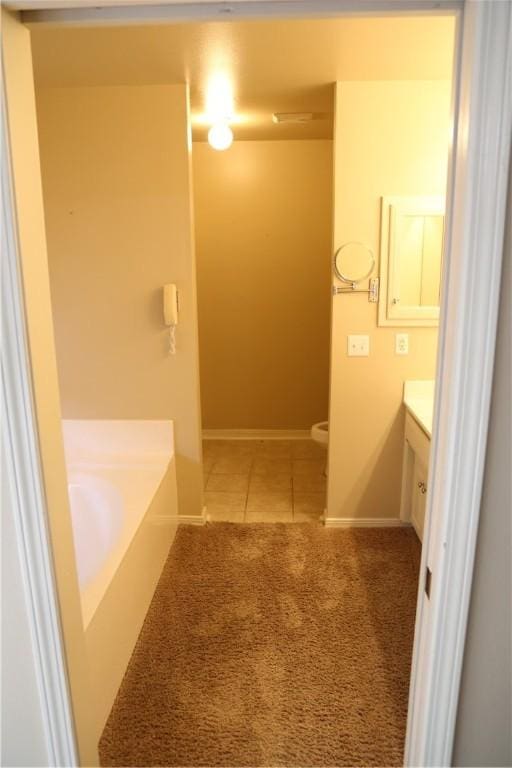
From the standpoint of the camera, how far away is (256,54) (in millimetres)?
2188

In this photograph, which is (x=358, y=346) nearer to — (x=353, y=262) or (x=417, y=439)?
(x=353, y=262)

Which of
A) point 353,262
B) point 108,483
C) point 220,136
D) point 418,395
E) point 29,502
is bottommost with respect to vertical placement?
point 108,483

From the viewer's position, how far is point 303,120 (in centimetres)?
337

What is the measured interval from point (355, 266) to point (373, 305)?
0.78ft

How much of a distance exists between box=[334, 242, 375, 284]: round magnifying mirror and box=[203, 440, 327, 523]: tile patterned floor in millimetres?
1518

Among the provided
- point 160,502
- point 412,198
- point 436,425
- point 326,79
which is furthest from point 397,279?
point 436,425

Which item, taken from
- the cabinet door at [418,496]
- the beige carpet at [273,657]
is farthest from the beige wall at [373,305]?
the beige carpet at [273,657]

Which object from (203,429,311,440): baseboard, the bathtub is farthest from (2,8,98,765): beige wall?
(203,429,311,440): baseboard

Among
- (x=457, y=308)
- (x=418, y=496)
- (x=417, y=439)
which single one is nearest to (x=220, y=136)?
(x=417, y=439)

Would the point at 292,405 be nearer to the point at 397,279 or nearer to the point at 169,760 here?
Result: the point at 397,279

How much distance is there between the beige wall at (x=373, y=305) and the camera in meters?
2.61

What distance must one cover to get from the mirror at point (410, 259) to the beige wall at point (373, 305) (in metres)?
0.05

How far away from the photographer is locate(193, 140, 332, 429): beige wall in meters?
4.25

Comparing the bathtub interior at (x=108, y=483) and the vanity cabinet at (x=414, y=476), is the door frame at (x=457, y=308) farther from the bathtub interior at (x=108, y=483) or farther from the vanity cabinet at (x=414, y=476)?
the vanity cabinet at (x=414, y=476)
